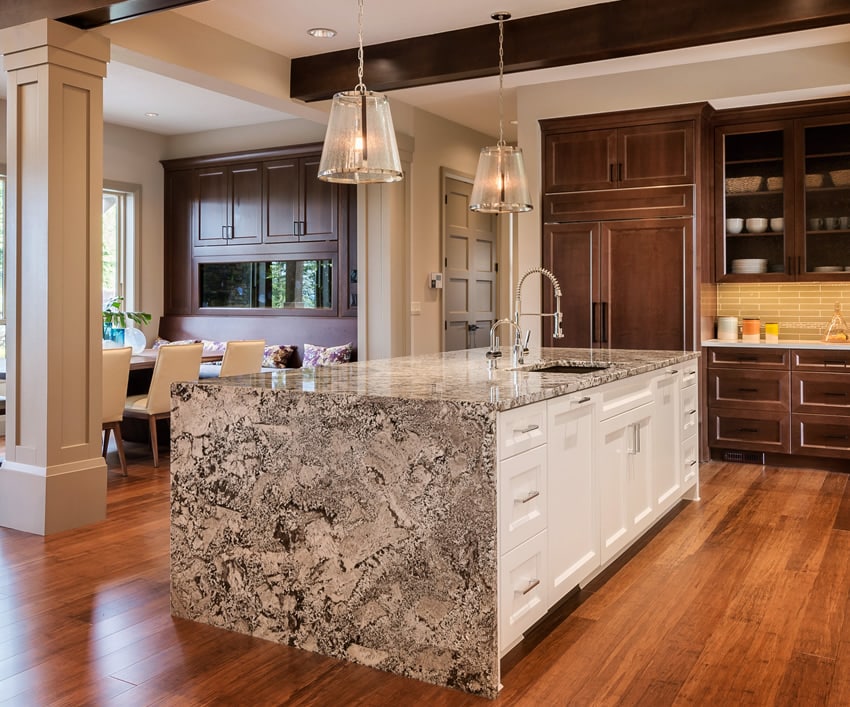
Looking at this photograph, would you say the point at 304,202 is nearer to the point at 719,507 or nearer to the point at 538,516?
the point at 719,507

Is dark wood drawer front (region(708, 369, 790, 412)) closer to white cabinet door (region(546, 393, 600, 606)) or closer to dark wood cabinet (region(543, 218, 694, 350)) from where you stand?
dark wood cabinet (region(543, 218, 694, 350))

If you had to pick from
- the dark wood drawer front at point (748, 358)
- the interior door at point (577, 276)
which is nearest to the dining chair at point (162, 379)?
the interior door at point (577, 276)

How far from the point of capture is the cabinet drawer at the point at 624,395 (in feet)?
10.6

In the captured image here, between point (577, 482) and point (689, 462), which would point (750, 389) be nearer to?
point (689, 462)

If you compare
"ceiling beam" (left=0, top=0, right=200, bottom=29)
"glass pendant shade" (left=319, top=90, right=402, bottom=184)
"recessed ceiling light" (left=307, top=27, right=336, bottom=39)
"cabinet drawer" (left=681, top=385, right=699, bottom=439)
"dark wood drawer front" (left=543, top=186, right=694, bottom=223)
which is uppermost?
"recessed ceiling light" (left=307, top=27, right=336, bottom=39)

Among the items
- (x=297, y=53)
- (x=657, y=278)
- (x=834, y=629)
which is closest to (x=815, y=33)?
(x=657, y=278)

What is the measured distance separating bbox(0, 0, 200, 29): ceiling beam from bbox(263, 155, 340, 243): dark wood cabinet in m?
3.50

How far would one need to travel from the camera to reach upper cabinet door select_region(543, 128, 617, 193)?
→ 5945 mm

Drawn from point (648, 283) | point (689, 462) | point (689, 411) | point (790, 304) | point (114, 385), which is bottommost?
point (689, 462)

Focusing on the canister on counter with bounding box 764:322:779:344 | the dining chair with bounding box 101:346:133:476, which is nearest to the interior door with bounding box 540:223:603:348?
the canister on counter with bounding box 764:322:779:344

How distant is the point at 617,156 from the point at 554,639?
405cm

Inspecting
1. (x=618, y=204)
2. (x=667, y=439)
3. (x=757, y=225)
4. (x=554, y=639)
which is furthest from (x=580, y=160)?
(x=554, y=639)

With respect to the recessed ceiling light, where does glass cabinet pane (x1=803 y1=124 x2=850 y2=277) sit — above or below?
below

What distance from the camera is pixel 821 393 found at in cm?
552
